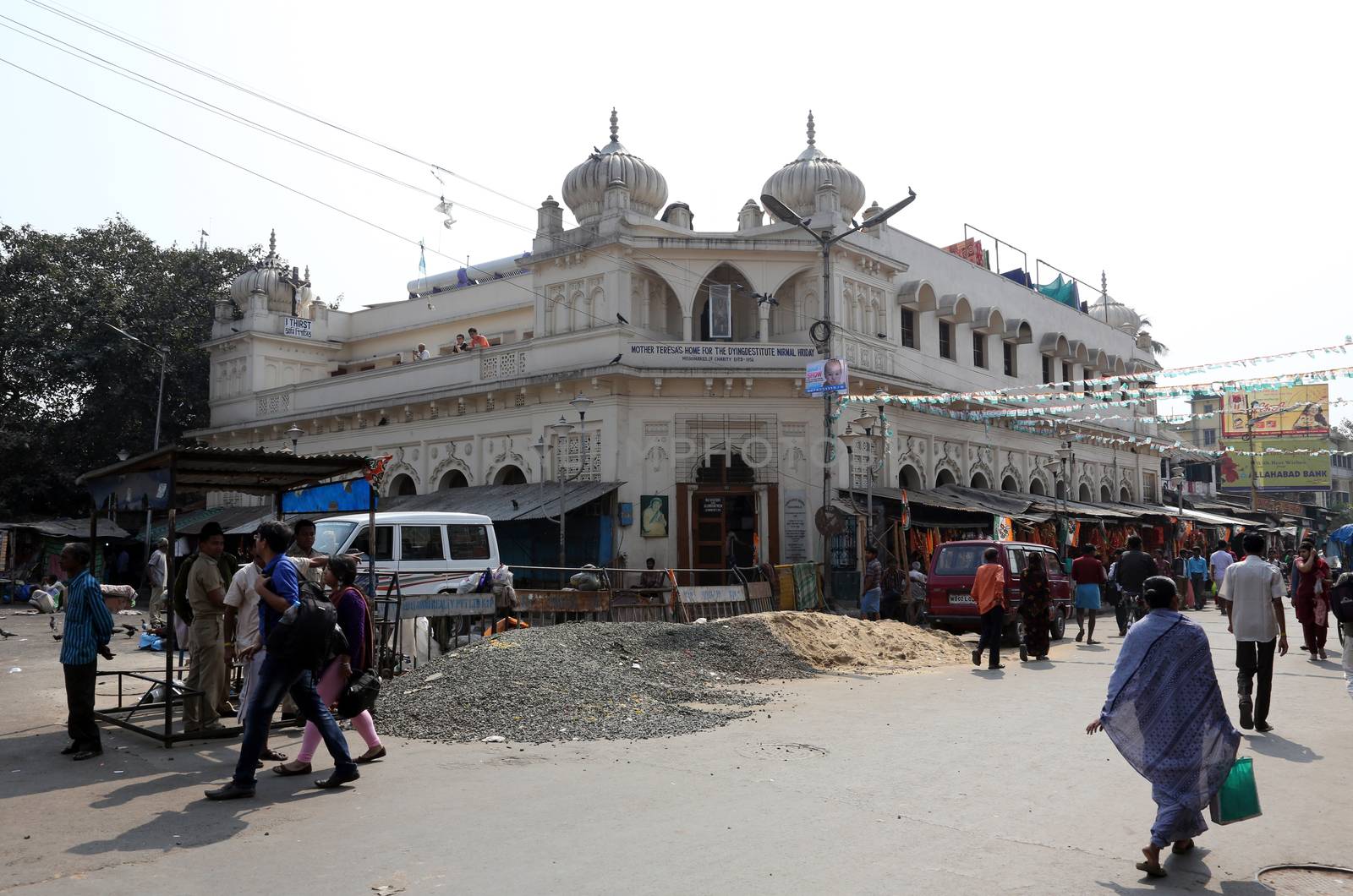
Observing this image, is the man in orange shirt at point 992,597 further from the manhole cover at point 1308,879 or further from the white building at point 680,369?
the white building at point 680,369

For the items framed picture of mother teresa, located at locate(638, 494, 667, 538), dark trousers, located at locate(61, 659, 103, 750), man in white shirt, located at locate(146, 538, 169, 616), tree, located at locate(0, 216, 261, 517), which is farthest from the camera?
tree, located at locate(0, 216, 261, 517)

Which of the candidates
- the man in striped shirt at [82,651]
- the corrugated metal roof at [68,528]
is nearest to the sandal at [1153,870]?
the man in striped shirt at [82,651]

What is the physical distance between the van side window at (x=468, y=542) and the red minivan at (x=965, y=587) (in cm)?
762

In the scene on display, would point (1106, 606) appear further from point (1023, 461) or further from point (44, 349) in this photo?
point (44, 349)

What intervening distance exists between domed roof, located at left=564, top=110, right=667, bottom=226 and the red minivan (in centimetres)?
1381

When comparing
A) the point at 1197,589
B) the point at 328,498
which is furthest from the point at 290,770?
the point at 1197,589

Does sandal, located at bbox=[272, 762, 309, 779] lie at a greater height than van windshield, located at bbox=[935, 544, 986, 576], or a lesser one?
lesser

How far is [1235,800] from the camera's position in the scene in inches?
207

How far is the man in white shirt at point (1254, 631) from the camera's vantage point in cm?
901

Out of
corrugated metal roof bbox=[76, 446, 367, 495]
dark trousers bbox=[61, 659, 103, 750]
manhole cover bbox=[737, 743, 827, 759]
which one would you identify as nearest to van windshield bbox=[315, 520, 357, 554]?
corrugated metal roof bbox=[76, 446, 367, 495]

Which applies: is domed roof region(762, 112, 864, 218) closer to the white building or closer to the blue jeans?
the white building

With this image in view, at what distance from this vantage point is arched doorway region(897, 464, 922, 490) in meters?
29.3

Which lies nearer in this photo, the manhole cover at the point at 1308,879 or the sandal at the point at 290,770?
the manhole cover at the point at 1308,879

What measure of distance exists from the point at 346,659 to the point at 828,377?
1439 cm
